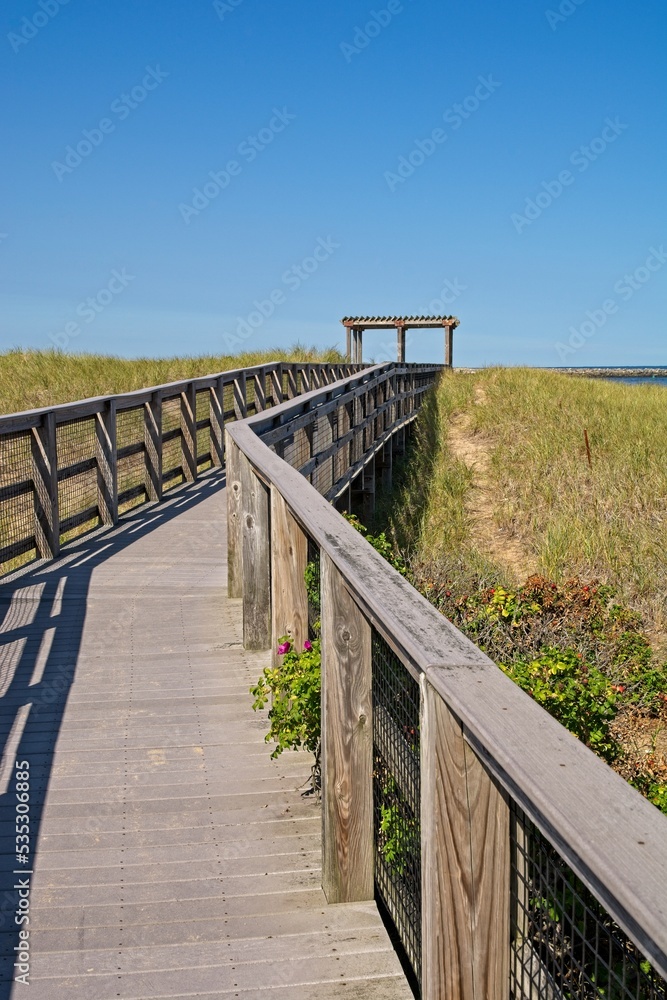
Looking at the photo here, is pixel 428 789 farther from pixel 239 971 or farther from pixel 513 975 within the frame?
pixel 239 971

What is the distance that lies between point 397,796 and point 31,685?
2.72m

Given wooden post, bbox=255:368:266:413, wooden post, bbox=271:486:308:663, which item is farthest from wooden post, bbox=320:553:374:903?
wooden post, bbox=255:368:266:413

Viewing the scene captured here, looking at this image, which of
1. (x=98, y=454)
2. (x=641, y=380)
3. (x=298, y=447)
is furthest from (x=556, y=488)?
(x=641, y=380)

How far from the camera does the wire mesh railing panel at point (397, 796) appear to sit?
297cm

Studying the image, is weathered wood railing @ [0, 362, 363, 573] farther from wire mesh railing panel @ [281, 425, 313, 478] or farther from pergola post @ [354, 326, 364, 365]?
pergola post @ [354, 326, 364, 365]

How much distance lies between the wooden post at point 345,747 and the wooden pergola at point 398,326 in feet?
124

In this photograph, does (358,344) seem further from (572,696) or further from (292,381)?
(572,696)

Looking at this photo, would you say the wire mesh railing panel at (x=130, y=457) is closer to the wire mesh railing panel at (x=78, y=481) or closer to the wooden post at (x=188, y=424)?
the wire mesh railing panel at (x=78, y=481)

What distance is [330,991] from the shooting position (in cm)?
280

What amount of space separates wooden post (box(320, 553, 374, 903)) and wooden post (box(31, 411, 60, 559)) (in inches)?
228

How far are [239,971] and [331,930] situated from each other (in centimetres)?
33

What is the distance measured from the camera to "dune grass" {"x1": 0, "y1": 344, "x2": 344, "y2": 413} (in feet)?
75.8

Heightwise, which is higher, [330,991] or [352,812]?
[352,812]

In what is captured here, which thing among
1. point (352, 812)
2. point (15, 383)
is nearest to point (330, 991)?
point (352, 812)
